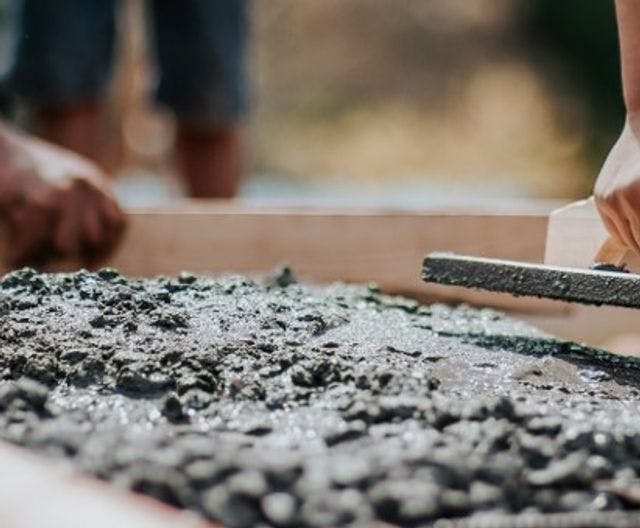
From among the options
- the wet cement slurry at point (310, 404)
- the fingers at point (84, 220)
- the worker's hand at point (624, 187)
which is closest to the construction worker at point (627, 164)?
the worker's hand at point (624, 187)

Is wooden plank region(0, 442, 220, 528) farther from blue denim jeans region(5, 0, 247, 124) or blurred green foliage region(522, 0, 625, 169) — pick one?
blurred green foliage region(522, 0, 625, 169)

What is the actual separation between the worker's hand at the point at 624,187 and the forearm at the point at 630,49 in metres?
0.02

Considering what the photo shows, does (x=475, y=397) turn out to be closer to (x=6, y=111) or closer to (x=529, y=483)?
(x=529, y=483)

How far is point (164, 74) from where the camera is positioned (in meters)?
2.73

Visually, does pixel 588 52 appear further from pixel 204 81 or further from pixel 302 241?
pixel 302 241

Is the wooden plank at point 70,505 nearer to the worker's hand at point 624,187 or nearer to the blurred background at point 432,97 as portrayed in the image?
the worker's hand at point 624,187

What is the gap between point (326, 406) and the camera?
797 millimetres

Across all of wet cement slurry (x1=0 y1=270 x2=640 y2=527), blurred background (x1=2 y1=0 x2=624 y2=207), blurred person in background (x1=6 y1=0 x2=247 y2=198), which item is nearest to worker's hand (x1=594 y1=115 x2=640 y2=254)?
wet cement slurry (x1=0 y1=270 x2=640 y2=527)

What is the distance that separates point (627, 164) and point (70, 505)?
64 centimetres

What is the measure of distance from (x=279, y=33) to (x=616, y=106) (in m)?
2.40

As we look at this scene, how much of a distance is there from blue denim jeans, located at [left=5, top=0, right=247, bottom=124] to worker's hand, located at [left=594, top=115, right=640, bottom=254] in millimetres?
1704

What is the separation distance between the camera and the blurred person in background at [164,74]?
253 cm

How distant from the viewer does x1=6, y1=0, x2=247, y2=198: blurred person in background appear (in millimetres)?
2531

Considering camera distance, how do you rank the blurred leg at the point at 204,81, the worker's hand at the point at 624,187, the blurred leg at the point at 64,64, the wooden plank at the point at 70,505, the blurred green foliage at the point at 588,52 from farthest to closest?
the blurred green foliage at the point at 588,52, the blurred leg at the point at 204,81, the blurred leg at the point at 64,64, the worker's hand at the point at 624,187, the wooden plank at the point at 70,505
